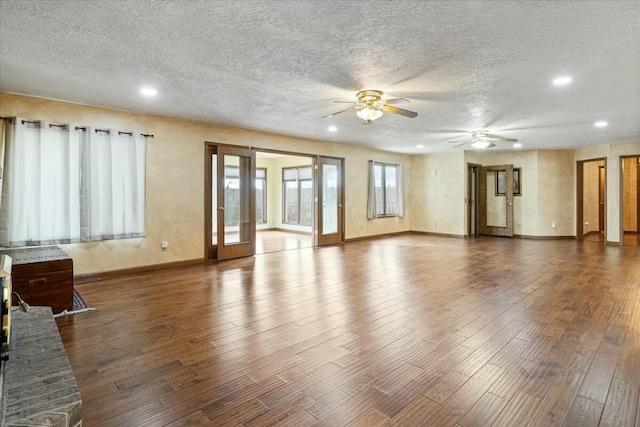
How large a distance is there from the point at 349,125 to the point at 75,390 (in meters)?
5.68

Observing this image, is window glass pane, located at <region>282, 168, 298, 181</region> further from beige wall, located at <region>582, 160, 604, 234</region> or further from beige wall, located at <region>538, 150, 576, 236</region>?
beige wall, located at <region>582, 160, 604, 234</region>

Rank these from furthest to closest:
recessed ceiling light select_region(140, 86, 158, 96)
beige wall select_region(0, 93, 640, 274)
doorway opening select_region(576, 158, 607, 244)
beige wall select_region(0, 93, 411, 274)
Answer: doorway opening select_region(576, 158, 607, 244) → beige wall select_region(0, 93, 640, 274) → beige wall select_region(0, 93, 411, 274) → recessed ceiling light select_region(140, 86, 158, 96)

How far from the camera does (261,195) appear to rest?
12.0 m

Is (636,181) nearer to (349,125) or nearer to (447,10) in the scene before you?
(349,125)

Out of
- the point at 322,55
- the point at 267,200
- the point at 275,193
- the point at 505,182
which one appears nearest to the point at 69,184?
the point at 322,55

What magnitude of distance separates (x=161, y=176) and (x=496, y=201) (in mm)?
9284

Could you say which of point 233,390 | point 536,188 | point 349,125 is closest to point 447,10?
point 233,390

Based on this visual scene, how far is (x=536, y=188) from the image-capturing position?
369 inches

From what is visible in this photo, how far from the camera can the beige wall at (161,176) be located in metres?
4.73

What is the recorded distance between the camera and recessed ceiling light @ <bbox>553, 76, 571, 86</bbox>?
3726 millimetres

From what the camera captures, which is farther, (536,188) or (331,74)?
(536,188)

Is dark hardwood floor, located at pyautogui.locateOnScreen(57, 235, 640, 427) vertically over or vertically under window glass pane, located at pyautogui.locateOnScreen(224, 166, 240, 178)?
under

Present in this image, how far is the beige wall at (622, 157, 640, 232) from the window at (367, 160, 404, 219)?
271 inches

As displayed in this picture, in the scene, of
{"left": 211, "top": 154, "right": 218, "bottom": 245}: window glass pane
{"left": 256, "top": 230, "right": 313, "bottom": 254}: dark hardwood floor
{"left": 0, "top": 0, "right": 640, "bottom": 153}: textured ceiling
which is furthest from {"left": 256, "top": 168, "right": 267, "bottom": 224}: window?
{"left": 0, "top": 0, "right": 640, "bottom": 153}: textured ceiling
